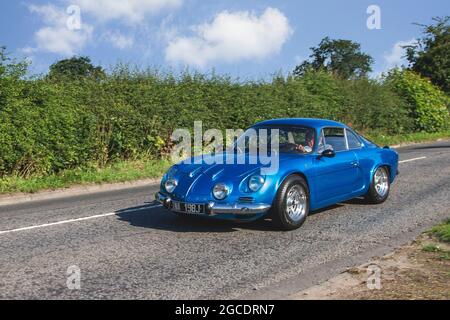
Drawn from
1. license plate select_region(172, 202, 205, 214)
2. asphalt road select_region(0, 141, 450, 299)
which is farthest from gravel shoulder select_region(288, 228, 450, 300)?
license plate select_region(172, 202, 205, 214)

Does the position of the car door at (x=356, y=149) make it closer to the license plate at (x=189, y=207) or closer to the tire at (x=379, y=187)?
the tire at (x=379, y=187)

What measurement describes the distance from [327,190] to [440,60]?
37.2 metres

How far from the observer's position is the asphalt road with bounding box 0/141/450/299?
5191mm

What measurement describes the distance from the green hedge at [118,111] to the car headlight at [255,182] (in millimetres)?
6918

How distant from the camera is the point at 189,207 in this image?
7.17 m

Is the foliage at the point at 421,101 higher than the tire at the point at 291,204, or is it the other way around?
the foliage at the point at 421,101

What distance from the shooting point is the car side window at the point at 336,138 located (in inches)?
342

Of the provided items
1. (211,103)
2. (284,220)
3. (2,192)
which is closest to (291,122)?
(284,220)

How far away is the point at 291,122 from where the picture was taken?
28.3 ft

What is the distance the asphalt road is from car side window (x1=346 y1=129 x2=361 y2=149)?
1.06m

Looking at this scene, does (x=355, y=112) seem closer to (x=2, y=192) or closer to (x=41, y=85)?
(x=41, y=85)

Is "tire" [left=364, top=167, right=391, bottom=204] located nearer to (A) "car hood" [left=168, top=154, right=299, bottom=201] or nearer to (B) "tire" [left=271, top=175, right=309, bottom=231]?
(B) "tire" [left=271, top=175, right=309, bottom=231]

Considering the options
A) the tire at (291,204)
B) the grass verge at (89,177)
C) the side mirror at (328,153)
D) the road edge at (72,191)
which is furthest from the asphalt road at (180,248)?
the grass verge at (89,177)

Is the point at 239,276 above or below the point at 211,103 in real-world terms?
below
